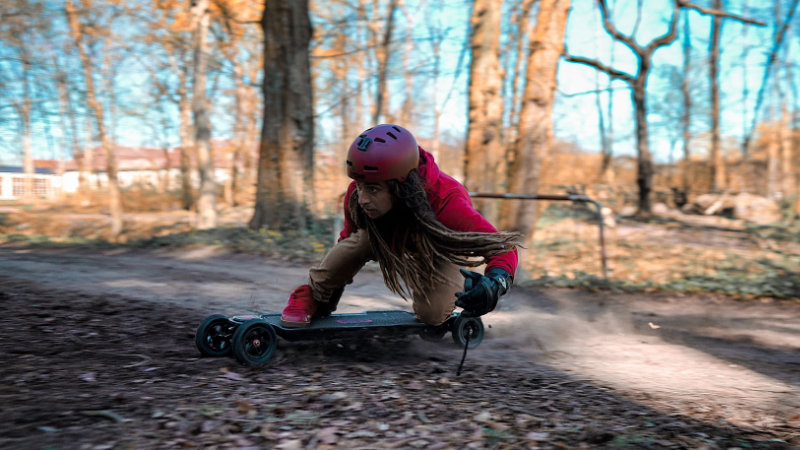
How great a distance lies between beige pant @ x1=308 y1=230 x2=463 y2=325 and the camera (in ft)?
13.5

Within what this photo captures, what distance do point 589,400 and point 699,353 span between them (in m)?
2.48

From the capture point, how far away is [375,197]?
3562 millimetres

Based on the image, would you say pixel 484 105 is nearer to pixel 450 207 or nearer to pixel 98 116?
pixel 450 207

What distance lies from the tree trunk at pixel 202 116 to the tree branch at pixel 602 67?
9.90m

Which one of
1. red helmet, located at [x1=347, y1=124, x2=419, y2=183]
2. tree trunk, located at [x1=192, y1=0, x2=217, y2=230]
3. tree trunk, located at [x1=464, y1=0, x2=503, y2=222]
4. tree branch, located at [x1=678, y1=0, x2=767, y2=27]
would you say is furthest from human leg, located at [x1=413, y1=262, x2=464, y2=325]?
tree trunk, located at [x1=192, y1=0, x2=217, y2=230]

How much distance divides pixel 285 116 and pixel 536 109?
5052 millimetres

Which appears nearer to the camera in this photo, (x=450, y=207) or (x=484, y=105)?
(x=450, y=207)

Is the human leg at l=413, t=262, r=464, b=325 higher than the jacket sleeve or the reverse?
the reverse

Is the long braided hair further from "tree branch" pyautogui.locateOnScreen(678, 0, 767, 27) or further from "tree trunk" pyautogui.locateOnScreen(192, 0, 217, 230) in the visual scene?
"tree trunk" pyautogui.locateOnScreen(192, 0, 217, 230)

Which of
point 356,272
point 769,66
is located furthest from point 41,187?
point 769,66

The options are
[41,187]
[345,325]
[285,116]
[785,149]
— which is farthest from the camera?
[785,149]

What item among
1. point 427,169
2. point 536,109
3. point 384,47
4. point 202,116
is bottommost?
point 427,169

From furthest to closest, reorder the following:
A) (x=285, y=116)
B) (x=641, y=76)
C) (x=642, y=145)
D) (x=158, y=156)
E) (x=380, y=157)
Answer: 1. (x=158, y=156)
2. (x=642, y=145)
3. (x=641, y=76)
4. (x=285, y=116)
5. (x=380, y=157)

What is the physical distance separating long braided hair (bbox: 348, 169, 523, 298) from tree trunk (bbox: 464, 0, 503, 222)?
6.63 metres
